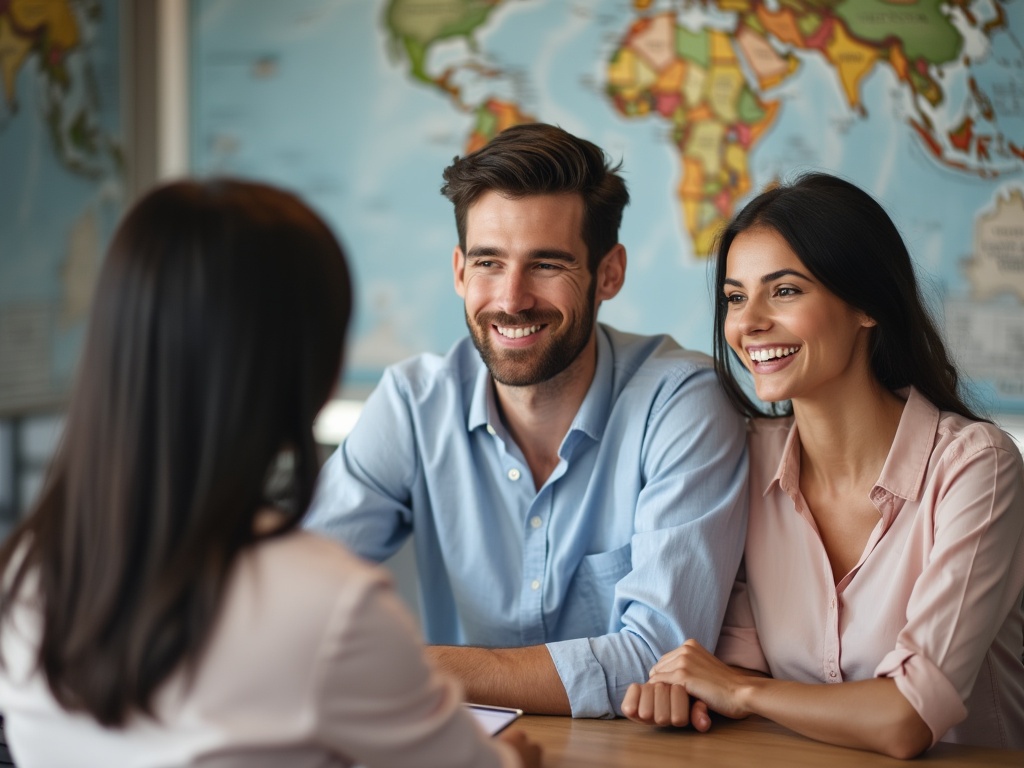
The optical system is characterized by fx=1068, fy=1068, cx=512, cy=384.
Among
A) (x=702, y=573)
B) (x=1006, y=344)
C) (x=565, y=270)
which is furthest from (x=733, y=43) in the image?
(x=702, y=573)

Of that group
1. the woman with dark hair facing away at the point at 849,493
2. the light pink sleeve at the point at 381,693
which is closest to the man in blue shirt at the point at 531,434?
the woman with dark hair facing away at the point at 849,493

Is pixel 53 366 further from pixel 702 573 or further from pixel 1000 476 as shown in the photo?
pixel 1000 476

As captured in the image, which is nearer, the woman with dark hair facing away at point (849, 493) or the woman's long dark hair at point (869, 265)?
the woman with dark hair facing away at point (849, 493)

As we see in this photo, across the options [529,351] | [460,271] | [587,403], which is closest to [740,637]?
[587,403]

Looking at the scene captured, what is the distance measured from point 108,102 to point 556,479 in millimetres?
2200

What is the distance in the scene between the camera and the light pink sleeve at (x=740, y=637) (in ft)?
5.28

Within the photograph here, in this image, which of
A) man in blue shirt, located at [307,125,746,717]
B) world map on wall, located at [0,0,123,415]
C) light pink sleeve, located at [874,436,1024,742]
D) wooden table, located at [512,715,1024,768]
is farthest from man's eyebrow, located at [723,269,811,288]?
world map on wall, located at [0,0,123,415]

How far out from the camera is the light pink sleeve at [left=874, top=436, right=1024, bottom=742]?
1329mm

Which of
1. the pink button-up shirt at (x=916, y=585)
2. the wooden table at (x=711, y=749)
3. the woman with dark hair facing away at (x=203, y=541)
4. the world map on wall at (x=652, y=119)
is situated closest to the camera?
the woman with dark hair facing away at (x=203, y=541)

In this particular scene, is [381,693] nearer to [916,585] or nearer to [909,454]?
[916,585]

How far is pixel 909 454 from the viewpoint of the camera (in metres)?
1.56

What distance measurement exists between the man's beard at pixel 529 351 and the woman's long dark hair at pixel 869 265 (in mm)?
347

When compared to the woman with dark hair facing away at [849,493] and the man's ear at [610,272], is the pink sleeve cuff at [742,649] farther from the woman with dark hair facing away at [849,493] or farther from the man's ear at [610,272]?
the man's ear at [610,272]

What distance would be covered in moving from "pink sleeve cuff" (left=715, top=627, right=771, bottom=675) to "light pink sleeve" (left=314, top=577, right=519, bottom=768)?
2.66 feet
